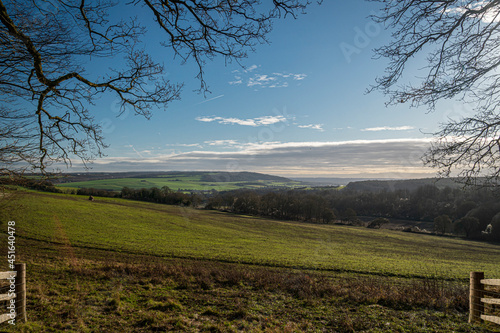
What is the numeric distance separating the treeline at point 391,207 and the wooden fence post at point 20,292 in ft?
245

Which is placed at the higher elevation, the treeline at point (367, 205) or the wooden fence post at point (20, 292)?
the wooden fence post at point (20, 292)

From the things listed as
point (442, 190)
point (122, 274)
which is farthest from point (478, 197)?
point (122, 274)

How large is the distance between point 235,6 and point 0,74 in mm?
4593

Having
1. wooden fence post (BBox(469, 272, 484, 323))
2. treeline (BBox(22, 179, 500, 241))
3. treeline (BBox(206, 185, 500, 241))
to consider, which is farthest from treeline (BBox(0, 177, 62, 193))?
treeline (BBox(206, 185, 500, 241))

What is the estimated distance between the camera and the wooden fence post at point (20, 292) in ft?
17.5

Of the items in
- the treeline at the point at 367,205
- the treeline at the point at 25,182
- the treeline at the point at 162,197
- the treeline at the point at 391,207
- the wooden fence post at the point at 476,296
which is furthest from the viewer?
the treeline at the point at 162,197

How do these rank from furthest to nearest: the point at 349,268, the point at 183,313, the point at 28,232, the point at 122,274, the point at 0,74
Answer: the point at 28,232
the point at 349,268
the point at 122,274
the point at 183,313
the point at 0,74

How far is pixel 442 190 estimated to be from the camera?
107875mm

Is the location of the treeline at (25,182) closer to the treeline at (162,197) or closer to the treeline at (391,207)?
the treeline at (391,207)

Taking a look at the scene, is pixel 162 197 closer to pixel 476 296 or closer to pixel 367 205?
pixel 476 296

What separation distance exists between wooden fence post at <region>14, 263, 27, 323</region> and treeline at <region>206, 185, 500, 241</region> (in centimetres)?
7458

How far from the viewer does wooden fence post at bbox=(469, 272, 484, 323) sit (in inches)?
237

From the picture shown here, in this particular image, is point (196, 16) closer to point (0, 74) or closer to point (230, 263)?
point (0, 74)

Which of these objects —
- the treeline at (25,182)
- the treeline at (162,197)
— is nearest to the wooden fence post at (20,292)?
the treeline at (25,182)
